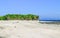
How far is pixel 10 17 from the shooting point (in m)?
57.9

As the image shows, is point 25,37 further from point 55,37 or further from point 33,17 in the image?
point 33,17

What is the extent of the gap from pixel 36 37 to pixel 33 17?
45.7m

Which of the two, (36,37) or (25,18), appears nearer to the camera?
(36,37)

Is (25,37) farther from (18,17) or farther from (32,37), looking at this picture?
(18,17)

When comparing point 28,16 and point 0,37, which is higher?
point 0,37

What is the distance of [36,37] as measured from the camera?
1334 cm

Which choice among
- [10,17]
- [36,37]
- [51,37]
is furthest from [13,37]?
[10,17]

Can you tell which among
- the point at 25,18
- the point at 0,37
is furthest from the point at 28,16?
the point at 0,37

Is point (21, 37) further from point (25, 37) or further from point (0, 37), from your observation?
point (0, 37)

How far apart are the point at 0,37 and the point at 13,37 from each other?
0.96m

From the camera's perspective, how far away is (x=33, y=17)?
5900 cm

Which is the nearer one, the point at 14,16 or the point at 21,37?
the point at 21,37

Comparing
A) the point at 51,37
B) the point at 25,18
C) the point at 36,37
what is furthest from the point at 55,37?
the point at 25,18

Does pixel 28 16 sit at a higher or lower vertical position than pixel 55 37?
lower
